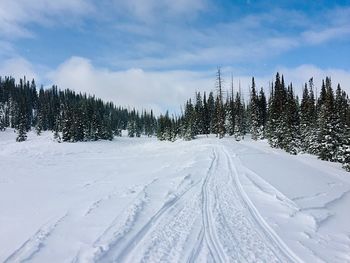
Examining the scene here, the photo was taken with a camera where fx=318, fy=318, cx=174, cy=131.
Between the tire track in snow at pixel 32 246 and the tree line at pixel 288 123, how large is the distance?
87.7ft

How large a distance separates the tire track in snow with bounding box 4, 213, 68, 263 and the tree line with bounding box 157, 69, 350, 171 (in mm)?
26722

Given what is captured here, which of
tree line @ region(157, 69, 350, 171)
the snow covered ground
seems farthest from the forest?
the snow covered ground

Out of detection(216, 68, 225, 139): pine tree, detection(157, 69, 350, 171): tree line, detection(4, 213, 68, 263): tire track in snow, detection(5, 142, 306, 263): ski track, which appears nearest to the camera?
detection(4, 213, 68, 263): tire track in snow

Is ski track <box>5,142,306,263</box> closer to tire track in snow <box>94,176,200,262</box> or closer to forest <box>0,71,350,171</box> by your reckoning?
tire track in snow <box>94,176,200,262</box>

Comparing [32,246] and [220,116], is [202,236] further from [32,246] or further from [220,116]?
[220,116]

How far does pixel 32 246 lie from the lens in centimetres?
711

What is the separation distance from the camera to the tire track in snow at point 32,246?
649 centimetres

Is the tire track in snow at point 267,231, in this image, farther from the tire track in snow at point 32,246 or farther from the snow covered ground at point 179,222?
the tire track in snow at point 32,246

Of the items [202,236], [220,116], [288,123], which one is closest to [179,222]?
[202,236]

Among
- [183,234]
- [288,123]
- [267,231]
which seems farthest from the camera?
[288,123]

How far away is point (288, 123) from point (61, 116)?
62.2 metres

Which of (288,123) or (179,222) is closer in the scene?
(179,222)

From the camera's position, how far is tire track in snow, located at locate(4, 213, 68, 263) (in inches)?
255

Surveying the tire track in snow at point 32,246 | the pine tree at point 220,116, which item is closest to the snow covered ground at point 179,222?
the tire track in snow at point 32,246
